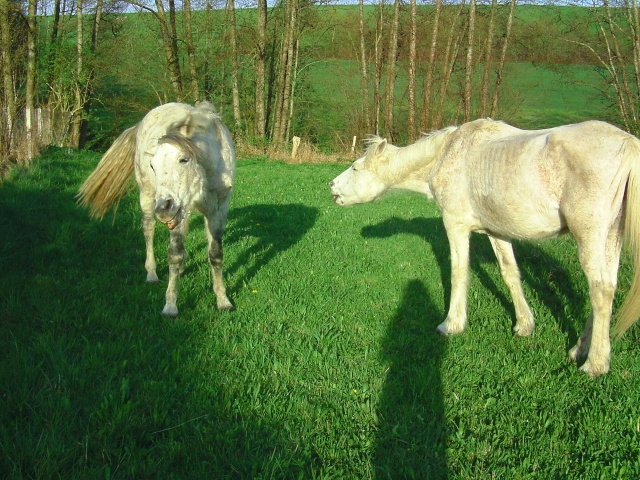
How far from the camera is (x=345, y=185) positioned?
7.19 meters

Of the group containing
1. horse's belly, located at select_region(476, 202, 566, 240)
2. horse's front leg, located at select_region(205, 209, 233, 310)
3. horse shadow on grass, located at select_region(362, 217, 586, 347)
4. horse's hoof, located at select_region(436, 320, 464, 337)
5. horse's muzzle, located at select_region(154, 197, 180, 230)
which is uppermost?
horse's muzzle, located at select_region(154, 197, 180, 230)

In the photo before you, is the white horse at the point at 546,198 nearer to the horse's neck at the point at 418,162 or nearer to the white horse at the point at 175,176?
the horse's neck at the point at 418,162

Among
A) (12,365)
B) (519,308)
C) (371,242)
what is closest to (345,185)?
(371,242)

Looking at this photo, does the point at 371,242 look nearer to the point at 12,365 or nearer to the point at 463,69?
the point at 12,365

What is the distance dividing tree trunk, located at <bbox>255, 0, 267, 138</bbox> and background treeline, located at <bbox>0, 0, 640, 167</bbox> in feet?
0.20

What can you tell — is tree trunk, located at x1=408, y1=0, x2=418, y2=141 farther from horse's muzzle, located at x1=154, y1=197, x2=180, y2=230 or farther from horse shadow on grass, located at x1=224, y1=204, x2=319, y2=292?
horse's muzzle, located at x1=154, y1=197, x2=180, y2=230

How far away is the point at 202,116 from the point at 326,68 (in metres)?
29.5

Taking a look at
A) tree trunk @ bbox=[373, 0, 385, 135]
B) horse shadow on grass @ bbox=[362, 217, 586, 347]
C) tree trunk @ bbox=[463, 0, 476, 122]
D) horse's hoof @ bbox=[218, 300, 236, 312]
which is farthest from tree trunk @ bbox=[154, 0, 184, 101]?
horse's hoof @ bbox=[218, 300, 236, 312]

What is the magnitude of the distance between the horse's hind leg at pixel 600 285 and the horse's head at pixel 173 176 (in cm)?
342

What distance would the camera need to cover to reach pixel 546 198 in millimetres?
4332

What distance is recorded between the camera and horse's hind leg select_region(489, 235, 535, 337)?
517 centimetres

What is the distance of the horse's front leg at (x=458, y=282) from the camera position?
5156mm

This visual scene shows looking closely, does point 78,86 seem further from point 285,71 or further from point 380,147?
point 380,147

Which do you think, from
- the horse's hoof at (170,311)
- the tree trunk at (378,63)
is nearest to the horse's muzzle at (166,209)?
the horse's hoof at (170,311)
